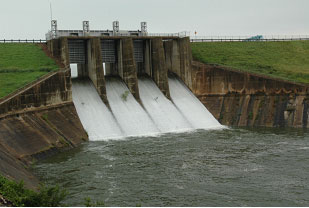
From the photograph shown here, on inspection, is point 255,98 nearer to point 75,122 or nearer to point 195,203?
point 75,122

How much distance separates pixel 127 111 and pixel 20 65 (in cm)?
1503

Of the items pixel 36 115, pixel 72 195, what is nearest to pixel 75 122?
pixel 36 115

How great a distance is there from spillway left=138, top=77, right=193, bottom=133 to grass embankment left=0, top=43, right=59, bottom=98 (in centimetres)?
1239

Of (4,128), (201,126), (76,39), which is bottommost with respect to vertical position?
(201,126)

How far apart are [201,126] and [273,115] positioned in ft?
30.9

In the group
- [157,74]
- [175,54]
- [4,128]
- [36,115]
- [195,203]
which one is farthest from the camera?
[175,54]

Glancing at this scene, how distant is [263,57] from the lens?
65.2 m

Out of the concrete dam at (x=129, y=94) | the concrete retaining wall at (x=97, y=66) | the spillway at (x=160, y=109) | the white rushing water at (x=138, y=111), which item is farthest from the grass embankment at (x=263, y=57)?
the concrete retaining wall at (x=97, y=66)

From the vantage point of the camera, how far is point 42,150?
34.2 meters

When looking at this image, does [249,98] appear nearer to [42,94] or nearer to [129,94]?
[129,94]

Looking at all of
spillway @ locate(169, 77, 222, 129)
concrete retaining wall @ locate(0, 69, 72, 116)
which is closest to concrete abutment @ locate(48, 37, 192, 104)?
spillway @ locate(169, 77, 222, 129)

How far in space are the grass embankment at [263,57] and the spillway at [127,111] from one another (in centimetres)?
1546

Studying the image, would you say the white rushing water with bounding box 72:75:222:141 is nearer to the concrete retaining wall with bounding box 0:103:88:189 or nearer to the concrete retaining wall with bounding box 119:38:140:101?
the concrete retaining wall with bounding box 119:38:140:101

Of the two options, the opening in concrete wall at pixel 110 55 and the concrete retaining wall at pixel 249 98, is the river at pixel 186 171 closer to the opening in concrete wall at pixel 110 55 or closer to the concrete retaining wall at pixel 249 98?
the concrete retaining wall at pixel 249 98
